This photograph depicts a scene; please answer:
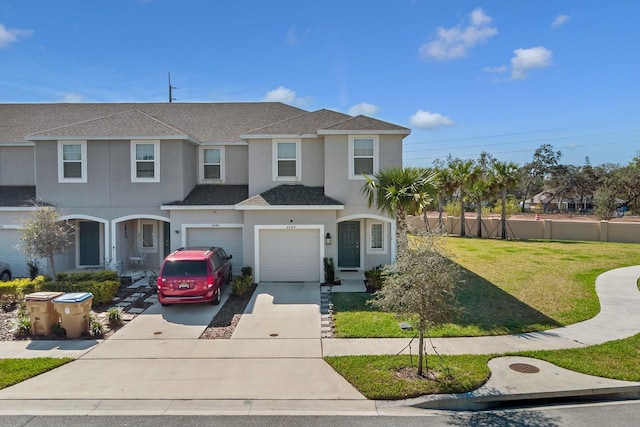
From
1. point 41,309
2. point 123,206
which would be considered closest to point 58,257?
point 123,206

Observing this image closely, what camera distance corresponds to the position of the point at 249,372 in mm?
8477

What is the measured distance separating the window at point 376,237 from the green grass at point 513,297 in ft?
10.6

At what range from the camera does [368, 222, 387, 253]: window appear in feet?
59.4

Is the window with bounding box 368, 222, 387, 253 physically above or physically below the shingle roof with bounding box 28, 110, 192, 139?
below

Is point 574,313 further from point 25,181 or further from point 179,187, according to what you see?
point 25,181

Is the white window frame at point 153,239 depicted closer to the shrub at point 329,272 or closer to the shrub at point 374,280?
the shrub at point 329,272

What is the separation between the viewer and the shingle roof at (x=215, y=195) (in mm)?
17266

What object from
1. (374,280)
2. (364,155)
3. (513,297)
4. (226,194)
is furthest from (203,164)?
(513,297)

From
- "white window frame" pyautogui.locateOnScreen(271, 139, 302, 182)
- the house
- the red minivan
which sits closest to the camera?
the red minivan

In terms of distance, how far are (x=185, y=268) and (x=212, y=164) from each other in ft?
25.0

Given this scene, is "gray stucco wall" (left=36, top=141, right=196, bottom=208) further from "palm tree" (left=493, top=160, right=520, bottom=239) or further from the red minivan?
"palm tree" (left=493, top=160, right=520, bottom=239)

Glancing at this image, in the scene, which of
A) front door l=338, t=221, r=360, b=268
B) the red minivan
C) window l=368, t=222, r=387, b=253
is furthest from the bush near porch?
window l=368, t=222, r=387, b=253

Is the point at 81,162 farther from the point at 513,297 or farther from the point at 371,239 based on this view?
the point at 513,297

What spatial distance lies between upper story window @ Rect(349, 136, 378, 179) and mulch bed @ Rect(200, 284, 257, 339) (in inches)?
251
